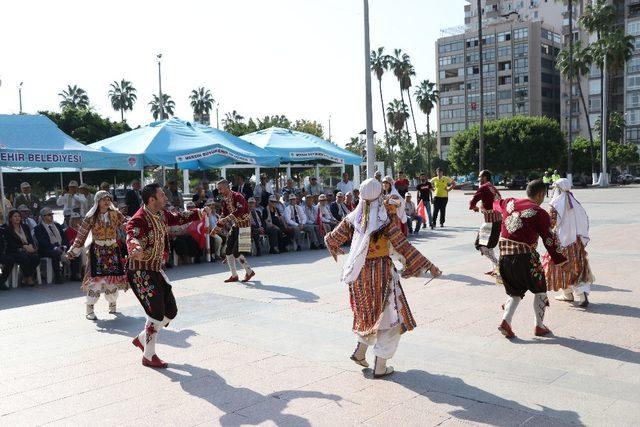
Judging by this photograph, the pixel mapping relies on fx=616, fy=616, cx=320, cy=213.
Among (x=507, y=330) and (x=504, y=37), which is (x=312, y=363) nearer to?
(x=507, y=330)

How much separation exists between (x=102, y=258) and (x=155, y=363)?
2703 mm

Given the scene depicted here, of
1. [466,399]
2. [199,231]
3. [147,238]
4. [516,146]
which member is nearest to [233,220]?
[199,231]

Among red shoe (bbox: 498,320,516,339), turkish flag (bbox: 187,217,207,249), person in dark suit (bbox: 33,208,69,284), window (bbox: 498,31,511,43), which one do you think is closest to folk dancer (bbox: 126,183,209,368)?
red shoe (bbox: 498,320,516,339)

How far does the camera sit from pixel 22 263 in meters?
10.4

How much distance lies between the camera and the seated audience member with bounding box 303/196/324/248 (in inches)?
583

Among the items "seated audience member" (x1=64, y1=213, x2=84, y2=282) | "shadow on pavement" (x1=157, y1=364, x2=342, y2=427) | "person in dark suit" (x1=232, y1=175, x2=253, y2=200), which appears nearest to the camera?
"shadow on pavement" (x1=157, y1=364, x2=342, y2=427)

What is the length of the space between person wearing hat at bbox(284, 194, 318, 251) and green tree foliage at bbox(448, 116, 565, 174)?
47.1 m

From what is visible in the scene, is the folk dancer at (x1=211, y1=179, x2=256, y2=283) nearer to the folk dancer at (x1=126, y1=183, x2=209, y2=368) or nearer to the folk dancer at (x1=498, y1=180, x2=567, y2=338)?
the folk dancer at (x1=126, y1=183, x2=209, y2=368)

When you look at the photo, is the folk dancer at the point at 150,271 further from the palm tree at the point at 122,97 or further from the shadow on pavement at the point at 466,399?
the palm tree at the point at 122,97

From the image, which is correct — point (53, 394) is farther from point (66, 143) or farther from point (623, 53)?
point (623, 53)

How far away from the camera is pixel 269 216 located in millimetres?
14484

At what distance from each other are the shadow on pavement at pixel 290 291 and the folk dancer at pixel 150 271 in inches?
116

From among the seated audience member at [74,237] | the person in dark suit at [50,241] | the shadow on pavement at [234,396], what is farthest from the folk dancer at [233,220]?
the shadow on pavement at [234,396]

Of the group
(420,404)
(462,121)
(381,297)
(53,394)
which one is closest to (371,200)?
(381,297)
